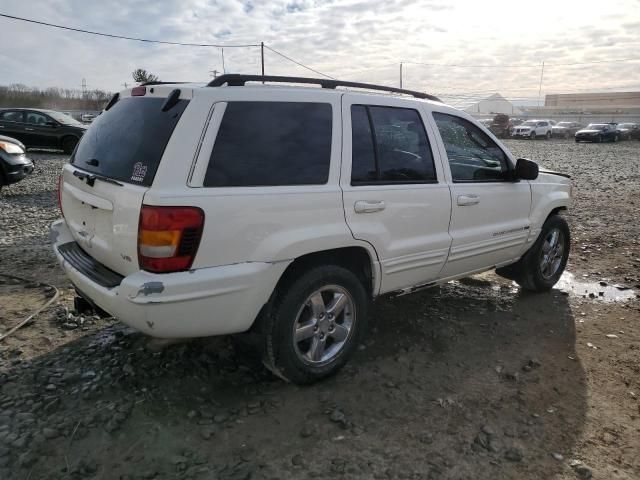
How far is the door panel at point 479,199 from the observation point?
12.6ft

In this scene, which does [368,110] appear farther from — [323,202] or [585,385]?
[585,385]

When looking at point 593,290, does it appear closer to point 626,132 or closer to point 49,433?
point 49,433

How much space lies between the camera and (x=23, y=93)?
4600 cm

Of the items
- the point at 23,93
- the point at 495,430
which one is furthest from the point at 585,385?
the point at 23,93

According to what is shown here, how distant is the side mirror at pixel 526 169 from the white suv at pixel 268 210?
21.1 inches

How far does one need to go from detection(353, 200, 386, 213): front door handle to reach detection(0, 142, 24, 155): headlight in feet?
27.9

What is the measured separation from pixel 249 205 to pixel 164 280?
0.59m

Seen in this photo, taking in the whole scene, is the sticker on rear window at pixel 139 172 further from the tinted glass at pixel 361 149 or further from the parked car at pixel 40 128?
the parked car at pixel 40 128

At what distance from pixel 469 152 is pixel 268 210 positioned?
6.77ft

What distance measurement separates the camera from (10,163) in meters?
9.04

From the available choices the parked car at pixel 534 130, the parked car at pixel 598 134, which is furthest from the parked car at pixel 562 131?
the parked car at pixel 598 134

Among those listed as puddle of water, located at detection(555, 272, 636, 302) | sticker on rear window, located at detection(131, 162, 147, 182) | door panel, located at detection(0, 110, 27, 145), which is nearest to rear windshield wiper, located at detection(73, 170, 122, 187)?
sticker on rear window, located at detection(131, 162, 147, 182)

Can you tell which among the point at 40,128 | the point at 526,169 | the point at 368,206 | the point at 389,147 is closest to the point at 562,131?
the point at 40,128

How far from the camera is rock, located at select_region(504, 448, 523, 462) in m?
2.58
